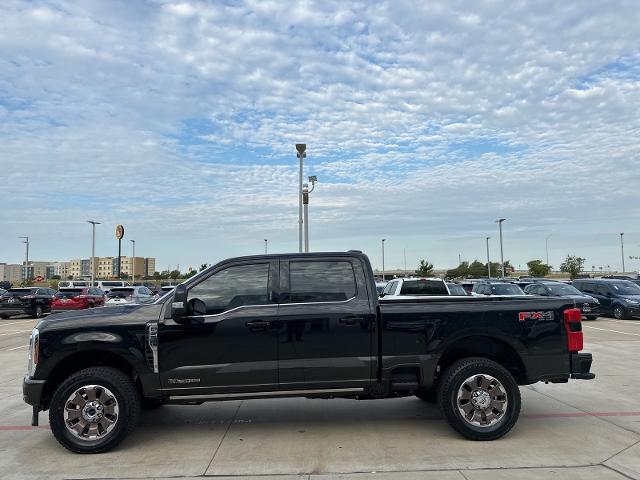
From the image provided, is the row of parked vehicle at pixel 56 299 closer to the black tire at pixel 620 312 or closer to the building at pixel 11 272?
the black tire at pixel 620 312

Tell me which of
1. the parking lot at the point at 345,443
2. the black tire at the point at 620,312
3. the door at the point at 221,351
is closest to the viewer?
the parking lot at the point at 345,443

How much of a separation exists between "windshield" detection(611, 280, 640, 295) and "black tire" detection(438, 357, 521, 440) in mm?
20698

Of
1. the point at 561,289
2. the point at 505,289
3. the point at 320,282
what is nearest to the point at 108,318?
the point at 320,282

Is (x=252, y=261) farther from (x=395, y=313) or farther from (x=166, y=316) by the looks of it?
(x=395, y=313)

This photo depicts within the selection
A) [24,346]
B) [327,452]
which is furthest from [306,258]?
[24,346]

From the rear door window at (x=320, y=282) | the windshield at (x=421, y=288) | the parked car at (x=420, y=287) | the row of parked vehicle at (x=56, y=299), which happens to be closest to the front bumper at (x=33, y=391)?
the rear door window at (x=320, y=282)

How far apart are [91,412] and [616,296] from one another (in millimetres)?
23157

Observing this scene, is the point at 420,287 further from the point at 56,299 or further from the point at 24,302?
the point at 24,302

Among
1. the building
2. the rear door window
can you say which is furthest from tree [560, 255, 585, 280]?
the building

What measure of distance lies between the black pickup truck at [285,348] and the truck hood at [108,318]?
0.6 inches

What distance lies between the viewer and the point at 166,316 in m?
5.73

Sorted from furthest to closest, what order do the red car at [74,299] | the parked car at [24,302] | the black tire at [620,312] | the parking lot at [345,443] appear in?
the parked car at [24,302], the red car at [74,299], the black tire at [620,312], the parking lot at [345,443]

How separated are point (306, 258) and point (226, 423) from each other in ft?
7.54

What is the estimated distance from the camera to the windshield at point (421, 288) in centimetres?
1452
